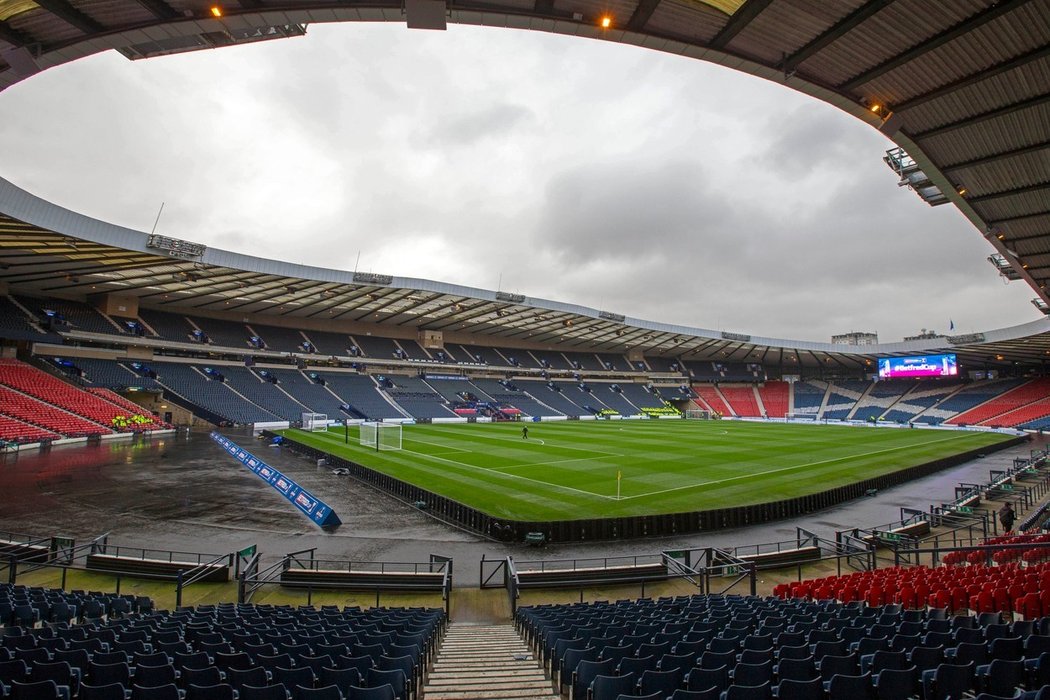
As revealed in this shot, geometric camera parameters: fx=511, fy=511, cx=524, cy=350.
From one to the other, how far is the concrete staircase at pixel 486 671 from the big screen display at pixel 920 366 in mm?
75748

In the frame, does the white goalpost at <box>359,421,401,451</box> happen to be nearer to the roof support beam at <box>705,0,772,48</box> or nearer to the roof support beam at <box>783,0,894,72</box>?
the roof support beam at <box>705,0,772,48</box>

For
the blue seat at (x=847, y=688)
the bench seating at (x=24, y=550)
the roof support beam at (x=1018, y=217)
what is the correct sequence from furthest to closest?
the roof support beam at (x=1018, y=217) < the bench seating at (x=24, y=550) < the blue seat at (x=847, y=688)

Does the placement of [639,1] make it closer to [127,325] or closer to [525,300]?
[525,300]

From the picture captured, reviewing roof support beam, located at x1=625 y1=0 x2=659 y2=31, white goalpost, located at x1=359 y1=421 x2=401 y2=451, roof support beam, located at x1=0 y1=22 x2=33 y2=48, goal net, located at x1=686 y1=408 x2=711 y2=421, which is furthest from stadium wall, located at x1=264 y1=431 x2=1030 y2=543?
goal net, located at x1=686 y1=408 x2=711 y2=421

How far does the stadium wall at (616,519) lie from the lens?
1830cm

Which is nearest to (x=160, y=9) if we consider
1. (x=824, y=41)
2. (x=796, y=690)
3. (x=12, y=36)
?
(x=12, y=36)

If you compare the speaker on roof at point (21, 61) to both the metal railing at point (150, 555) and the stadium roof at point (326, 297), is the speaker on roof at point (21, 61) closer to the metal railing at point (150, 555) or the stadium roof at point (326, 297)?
the metal railing at point (150, 555)

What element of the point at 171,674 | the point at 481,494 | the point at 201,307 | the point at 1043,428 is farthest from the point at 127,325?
the point at 1043,428

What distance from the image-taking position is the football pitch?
22.9 m

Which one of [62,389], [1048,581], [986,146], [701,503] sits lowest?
[701,503]

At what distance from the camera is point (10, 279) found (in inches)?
1746

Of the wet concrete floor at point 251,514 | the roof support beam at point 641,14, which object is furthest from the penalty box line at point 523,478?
the roof support beam at point 641,14

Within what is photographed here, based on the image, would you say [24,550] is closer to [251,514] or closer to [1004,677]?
[251,514]

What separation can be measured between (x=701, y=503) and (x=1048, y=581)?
13344mm
